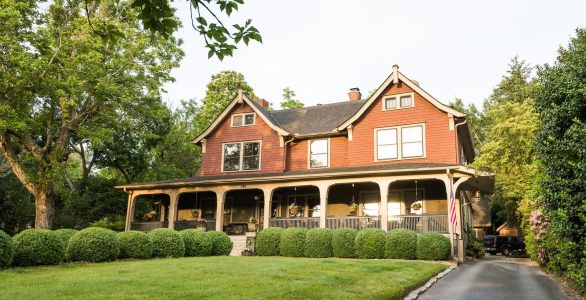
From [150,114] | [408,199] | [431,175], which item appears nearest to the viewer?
[431,175]

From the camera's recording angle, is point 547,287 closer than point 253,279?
No

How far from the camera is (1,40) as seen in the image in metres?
21.7

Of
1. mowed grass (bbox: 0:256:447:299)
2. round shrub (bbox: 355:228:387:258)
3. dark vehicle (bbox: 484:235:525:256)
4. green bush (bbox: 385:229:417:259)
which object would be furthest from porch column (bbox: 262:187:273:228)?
dark vehicle (bbox: 484:235:525:256)

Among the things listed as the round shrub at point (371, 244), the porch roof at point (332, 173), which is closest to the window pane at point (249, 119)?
the porch roof at point (332, 173)

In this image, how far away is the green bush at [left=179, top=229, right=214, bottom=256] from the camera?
1678 cm

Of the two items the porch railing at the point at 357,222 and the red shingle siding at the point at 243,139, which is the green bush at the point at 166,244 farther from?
the red shingle siding at the point at 243,139

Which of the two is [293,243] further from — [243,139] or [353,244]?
[243,139]

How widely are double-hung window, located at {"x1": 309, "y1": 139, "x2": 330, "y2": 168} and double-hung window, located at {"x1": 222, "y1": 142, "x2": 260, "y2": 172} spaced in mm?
3114

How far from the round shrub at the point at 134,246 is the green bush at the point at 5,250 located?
12.0 feet

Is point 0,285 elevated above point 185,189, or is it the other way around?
point 185,189

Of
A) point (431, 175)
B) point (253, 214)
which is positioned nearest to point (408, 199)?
point (431, 175)

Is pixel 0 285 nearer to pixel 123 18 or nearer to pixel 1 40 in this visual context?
pixel 1 40

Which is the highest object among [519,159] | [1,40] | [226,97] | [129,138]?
[226,97]

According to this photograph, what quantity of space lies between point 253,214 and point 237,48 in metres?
20.2
